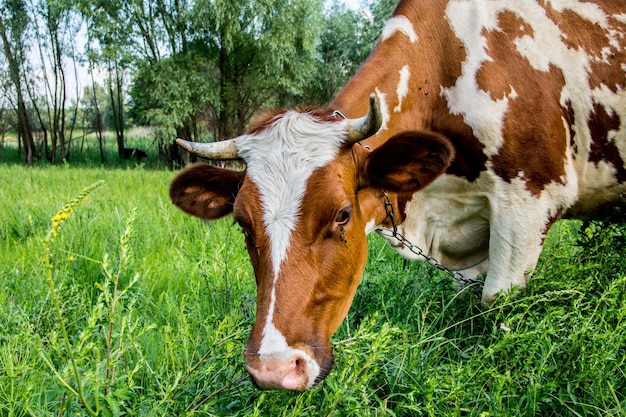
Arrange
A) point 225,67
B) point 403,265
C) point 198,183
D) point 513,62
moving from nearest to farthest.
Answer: point 198,183 < point 513,62 < point 403,265 < point 225,67

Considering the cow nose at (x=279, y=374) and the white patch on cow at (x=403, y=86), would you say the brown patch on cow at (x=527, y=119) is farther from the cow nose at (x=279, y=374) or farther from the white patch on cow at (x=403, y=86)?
the cow nose at (x=279, y=374)

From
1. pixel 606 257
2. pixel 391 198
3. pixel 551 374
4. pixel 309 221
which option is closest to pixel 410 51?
pixel 391 198

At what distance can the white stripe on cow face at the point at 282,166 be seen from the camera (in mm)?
2004

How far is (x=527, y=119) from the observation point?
2896 millimetres

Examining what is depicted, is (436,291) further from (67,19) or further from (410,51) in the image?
(67,19)

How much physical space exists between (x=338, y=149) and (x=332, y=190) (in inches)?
10.5

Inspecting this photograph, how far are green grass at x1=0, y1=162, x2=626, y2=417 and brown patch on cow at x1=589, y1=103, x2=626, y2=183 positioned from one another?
0.42 metres

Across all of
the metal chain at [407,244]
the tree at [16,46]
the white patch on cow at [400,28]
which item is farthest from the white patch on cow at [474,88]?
the tree at [16,46]

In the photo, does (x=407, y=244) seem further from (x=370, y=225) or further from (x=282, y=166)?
(x=282, y=166)

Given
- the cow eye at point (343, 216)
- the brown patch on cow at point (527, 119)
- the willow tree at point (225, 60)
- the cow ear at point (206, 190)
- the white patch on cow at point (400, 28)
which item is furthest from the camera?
the willow tree at point (225, 60)

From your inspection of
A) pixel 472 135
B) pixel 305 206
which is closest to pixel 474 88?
pixel 472 135

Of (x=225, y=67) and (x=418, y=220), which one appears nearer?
(x=418, y=220)

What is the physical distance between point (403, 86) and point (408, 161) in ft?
2.35

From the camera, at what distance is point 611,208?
10.9ft
